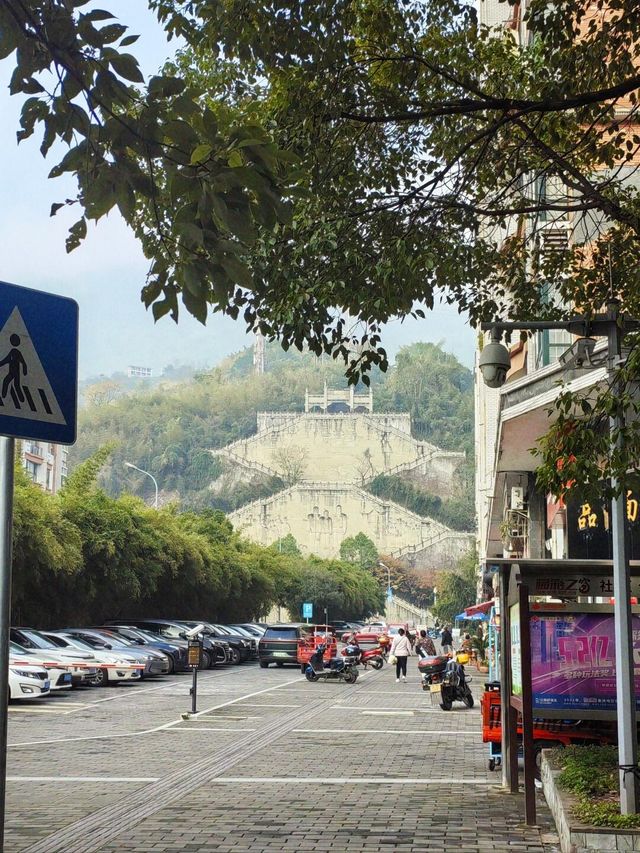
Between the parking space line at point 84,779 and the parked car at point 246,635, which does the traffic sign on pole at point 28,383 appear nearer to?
the parking space line at point 84,779

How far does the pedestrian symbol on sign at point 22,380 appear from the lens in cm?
431

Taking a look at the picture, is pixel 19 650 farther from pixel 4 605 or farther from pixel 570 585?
pixel 4 605

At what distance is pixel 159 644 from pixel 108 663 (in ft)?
21.1

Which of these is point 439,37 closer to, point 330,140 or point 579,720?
point 330,140

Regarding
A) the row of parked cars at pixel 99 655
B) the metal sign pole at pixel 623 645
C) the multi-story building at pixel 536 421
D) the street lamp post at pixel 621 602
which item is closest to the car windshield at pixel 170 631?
the row of parked cars at pixel 99 655

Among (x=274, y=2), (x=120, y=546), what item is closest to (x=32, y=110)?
(x=274, y=2)

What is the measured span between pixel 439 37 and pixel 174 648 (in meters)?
27.3

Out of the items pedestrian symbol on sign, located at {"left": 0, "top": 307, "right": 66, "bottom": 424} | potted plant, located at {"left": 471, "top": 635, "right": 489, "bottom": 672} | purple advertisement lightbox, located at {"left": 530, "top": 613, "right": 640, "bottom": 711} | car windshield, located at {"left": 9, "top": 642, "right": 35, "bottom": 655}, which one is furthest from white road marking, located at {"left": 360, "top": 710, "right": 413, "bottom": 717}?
potted plant, located at {"left": 471, "top": 635, "right": 489, "bottom": 672}

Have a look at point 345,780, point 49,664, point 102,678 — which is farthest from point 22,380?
point 102,678

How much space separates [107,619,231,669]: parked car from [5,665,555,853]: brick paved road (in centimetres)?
1604

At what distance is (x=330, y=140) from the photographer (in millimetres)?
9828

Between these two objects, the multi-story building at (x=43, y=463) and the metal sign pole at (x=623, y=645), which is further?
the multi-story building at (x=43, y=463)

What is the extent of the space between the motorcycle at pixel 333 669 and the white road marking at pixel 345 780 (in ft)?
66.4

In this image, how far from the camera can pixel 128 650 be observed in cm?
3167
